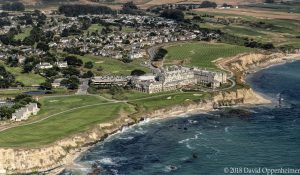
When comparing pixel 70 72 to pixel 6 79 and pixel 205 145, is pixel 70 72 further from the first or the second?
pixel 205 145

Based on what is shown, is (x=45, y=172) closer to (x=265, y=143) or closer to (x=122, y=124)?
(x=122, y=124)

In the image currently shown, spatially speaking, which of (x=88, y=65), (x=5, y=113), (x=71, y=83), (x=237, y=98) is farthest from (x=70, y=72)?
(x=237, y=98)

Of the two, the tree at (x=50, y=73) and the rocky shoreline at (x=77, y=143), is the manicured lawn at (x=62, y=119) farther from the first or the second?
the tree at (x=50, y=73)

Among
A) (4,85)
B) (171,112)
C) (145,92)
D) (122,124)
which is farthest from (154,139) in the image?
(4,85)

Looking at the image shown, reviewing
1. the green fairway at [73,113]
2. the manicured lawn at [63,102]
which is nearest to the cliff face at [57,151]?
the green fairway at [73,113]

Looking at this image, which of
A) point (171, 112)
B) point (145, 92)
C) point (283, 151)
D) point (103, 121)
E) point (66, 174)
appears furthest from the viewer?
point (145, 92)

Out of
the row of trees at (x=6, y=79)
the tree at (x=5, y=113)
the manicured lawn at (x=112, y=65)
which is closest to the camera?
the tree at (x=5, y=113)
